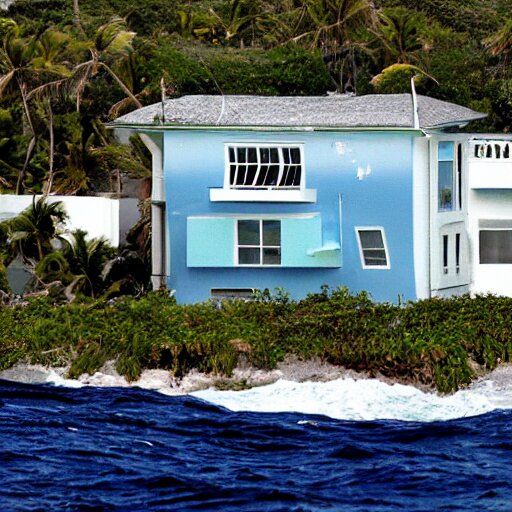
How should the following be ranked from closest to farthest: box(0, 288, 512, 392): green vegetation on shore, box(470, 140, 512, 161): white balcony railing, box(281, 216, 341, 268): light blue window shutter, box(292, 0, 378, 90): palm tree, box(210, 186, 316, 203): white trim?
box(0, 288, 512, 392): green vegetation on shore, box(281, 216, 341, 268): light blue window shutter, box(210, 186, 316, 203): white trim, box(470, 140, 512, 161): white balcony railing, box(292, 0, 378, 90): palm tree

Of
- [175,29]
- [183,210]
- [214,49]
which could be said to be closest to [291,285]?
[183,210]

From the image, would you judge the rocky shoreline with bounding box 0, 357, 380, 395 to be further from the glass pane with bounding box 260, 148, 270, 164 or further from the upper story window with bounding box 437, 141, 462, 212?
the upper story window with bounding box 437, 141, 462, 212

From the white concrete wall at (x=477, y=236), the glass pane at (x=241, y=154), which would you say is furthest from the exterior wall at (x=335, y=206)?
the white concrete wall at (x=477, y=236)

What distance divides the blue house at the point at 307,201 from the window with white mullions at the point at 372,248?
2 cm

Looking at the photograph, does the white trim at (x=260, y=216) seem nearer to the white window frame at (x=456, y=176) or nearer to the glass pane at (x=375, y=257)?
the glass pane at (x=375, y=257)

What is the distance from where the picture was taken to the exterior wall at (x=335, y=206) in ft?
124

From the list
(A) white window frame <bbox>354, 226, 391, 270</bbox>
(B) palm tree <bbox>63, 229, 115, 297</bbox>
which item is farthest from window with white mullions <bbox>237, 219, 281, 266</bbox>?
(B) palm tree <bbox>63, 229, 115, 297</bbox>

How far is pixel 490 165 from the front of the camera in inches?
1538

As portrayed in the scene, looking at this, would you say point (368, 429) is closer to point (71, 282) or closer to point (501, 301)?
point (501, 301)

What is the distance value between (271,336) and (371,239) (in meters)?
4.99

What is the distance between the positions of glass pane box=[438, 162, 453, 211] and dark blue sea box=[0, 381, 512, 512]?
8.58 meters

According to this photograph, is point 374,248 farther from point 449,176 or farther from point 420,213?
point 449,176

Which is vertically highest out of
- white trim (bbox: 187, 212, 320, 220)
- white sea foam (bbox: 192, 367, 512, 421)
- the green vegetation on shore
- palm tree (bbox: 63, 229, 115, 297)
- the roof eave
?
the roof eave

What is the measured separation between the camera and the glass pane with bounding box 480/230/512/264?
39.4 metres
